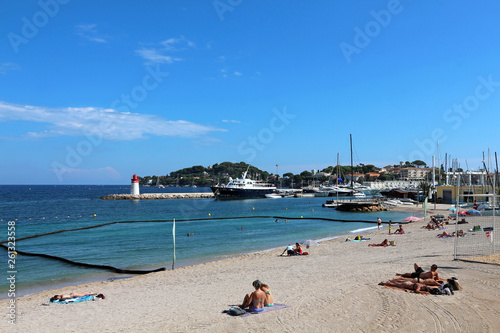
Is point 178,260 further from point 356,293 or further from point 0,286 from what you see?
point 356,293

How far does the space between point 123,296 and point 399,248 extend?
15.4 m

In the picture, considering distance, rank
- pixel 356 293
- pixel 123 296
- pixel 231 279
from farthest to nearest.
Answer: pixel 231 279
pixel 123 296
pixel 356 293

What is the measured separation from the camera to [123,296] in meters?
12.7

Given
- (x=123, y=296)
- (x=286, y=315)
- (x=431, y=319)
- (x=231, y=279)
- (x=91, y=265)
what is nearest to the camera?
(x=431, y=319)

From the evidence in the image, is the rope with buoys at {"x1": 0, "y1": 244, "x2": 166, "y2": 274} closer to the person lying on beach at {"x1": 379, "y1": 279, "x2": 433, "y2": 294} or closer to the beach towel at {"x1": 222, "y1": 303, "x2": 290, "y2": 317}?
the beach towel at {"x1": 222, "y1": 303, "x2": 290, "y2": 317}

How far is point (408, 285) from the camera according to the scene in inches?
432

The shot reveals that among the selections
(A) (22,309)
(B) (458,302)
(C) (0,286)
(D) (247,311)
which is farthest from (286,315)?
(C) (0,286)

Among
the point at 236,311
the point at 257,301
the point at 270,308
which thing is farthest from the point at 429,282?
the point at 236,311

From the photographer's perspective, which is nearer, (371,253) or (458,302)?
(458,302)

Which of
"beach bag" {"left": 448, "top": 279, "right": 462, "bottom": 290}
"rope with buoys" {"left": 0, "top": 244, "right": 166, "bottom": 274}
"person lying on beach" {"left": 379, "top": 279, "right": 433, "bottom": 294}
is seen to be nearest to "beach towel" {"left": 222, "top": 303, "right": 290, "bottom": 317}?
"person lying on beach" {"left": 379, "top": 279, "right": 433, "bottom": 294}

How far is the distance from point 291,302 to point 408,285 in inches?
142

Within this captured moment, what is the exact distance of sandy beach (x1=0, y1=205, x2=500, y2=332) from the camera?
8.44 m

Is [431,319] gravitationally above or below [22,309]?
above

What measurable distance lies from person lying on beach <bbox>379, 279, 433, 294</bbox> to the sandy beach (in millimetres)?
382
